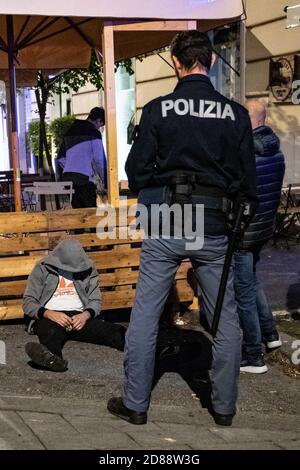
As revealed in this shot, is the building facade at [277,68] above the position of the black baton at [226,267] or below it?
above

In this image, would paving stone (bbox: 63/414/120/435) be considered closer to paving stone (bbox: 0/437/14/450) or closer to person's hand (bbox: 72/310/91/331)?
paving stone (bbox: 0/437/14/450)

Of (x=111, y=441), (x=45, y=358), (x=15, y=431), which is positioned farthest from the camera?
(x=45, y=358)

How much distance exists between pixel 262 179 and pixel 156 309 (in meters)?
1.39

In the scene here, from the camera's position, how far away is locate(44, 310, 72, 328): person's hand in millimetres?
5367

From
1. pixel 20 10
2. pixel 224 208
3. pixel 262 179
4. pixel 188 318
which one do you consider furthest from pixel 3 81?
pixel 224 208

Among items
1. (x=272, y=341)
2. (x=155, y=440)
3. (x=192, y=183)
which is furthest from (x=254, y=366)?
(x=192, y=183)

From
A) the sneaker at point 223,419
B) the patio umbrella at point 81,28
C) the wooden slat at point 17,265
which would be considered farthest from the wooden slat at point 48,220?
the sneaker at point 223,419

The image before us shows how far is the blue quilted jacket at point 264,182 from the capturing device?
15.7 feet

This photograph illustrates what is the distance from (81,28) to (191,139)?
537 centimetres

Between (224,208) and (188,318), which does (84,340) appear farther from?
(224,208)

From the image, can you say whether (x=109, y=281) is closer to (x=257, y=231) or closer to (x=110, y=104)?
(x=110, y=104)

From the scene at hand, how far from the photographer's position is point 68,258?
5547 mm

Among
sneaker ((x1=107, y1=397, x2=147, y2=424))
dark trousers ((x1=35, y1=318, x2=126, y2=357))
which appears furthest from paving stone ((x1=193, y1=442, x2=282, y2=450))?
dark trousers ((x1=35, y1=318, x2=126, y2=357))

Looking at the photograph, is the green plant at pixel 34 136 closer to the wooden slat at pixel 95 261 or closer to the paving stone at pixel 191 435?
the wooden slat at pixel 95 261
